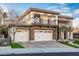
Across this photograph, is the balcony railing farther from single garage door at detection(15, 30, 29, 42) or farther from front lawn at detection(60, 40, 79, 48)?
front lawn at detection(60, 40, 79, 48)

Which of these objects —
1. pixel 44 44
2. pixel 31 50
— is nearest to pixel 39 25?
pixel 44 44

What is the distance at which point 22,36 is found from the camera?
678 cm

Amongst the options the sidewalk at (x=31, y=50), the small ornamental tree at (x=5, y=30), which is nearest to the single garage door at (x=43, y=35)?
the sidewalk at (x=31, y=50)

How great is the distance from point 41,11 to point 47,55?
1.32 m

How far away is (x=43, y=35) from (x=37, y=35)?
0.19 meters

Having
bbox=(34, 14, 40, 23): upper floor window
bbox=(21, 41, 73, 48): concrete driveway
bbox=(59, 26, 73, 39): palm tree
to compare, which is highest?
bbox=(34, 14, 40, 23): upper floor window

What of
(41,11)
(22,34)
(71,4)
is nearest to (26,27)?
(22,34)

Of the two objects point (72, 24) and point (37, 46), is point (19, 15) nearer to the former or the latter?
point (37, 46)

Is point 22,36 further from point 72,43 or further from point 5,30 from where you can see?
point 72,43

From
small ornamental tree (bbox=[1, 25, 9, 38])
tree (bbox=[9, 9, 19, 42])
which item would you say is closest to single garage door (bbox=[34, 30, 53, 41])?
tree (bbox=[9, 9, 19, 42])

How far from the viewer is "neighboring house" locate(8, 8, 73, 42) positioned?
6.66 m

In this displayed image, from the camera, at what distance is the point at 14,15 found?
21.5 ft

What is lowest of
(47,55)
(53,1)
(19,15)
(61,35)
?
(47,55)

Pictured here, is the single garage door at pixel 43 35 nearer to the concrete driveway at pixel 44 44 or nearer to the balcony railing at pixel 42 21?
the concrete driveway at pixel 44 44
